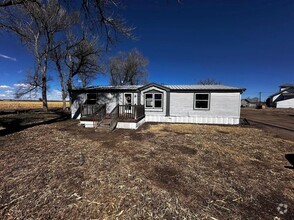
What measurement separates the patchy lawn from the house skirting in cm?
548

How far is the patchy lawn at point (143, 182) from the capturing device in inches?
94.9

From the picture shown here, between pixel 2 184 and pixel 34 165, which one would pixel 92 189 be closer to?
pixel 2 184

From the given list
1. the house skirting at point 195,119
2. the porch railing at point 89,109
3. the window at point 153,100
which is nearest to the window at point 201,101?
the house skirting at point 195,119

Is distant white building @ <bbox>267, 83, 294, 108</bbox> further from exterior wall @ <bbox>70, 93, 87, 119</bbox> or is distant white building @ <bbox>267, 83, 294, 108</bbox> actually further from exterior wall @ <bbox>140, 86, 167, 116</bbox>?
exterior wall @ <bbox>70, 93, 87, 119</bbox>

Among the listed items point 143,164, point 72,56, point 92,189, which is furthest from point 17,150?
point 72,56

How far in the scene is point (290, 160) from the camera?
458 centimetres

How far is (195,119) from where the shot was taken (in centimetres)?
1162

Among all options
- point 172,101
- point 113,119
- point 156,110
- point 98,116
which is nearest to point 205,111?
point 172,101

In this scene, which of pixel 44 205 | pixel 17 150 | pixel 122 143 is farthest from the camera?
pixel 122 143

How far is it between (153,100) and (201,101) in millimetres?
3909

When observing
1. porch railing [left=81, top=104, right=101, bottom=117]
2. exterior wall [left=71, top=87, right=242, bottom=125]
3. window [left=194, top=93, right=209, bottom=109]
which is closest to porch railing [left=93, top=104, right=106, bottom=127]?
porch railing [left=81, top=104, right=101, bottom=117]

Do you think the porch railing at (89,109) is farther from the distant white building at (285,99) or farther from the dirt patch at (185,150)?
the distant white building at (285,99)

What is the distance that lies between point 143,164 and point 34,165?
121 inches

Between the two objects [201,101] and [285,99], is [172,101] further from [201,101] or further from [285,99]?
[285,99]
